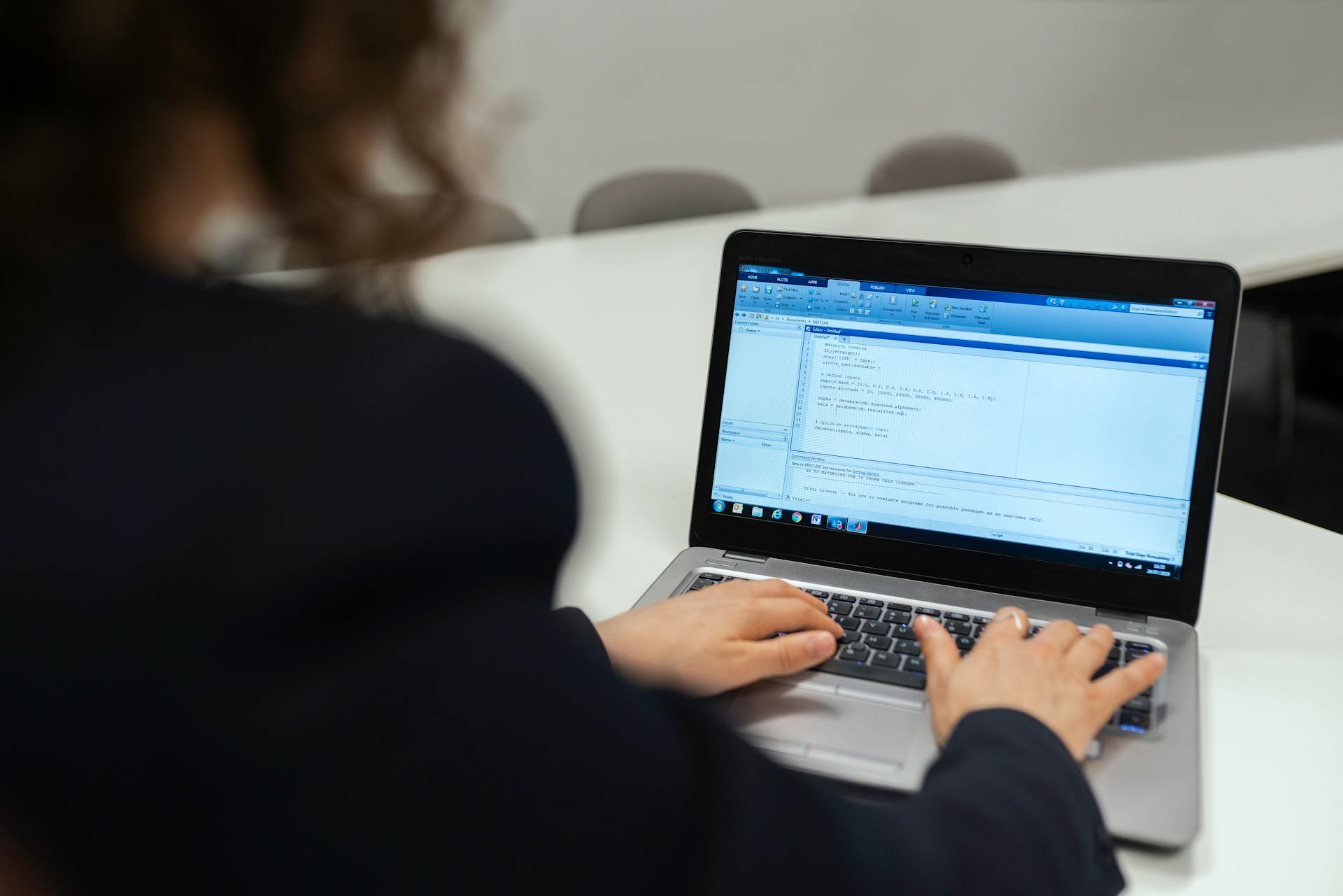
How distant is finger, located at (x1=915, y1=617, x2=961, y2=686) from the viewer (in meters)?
0.67

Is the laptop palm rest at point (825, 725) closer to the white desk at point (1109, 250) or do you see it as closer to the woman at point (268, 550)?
the white desk at point (1109, 250)

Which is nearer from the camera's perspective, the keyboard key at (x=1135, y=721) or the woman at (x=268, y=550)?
the woman at (x=268, y=550)

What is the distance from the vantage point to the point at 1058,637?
68 cm

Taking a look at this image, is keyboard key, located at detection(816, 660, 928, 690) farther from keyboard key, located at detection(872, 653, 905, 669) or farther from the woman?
the woman

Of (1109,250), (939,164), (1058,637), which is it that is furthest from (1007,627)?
(939,164)

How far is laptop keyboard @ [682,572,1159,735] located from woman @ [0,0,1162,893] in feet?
1.24

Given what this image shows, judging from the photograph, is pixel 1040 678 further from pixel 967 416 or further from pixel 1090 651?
pixel 967 416

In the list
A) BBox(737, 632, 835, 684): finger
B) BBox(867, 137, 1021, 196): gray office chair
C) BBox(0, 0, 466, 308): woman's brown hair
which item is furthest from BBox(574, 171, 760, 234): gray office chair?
BBox(0, 0, 466, 308): woman's brown hair

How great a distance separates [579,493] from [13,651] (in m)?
0.16

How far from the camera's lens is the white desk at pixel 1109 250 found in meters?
0.65

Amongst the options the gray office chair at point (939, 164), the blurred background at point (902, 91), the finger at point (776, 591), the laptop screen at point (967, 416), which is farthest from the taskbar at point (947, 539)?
the blurred background at point (902, 91)

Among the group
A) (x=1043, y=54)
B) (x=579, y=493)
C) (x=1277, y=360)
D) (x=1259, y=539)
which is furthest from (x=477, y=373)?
(x=1043, y=54)

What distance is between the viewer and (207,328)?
30cm

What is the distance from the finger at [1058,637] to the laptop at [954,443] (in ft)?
0.18
